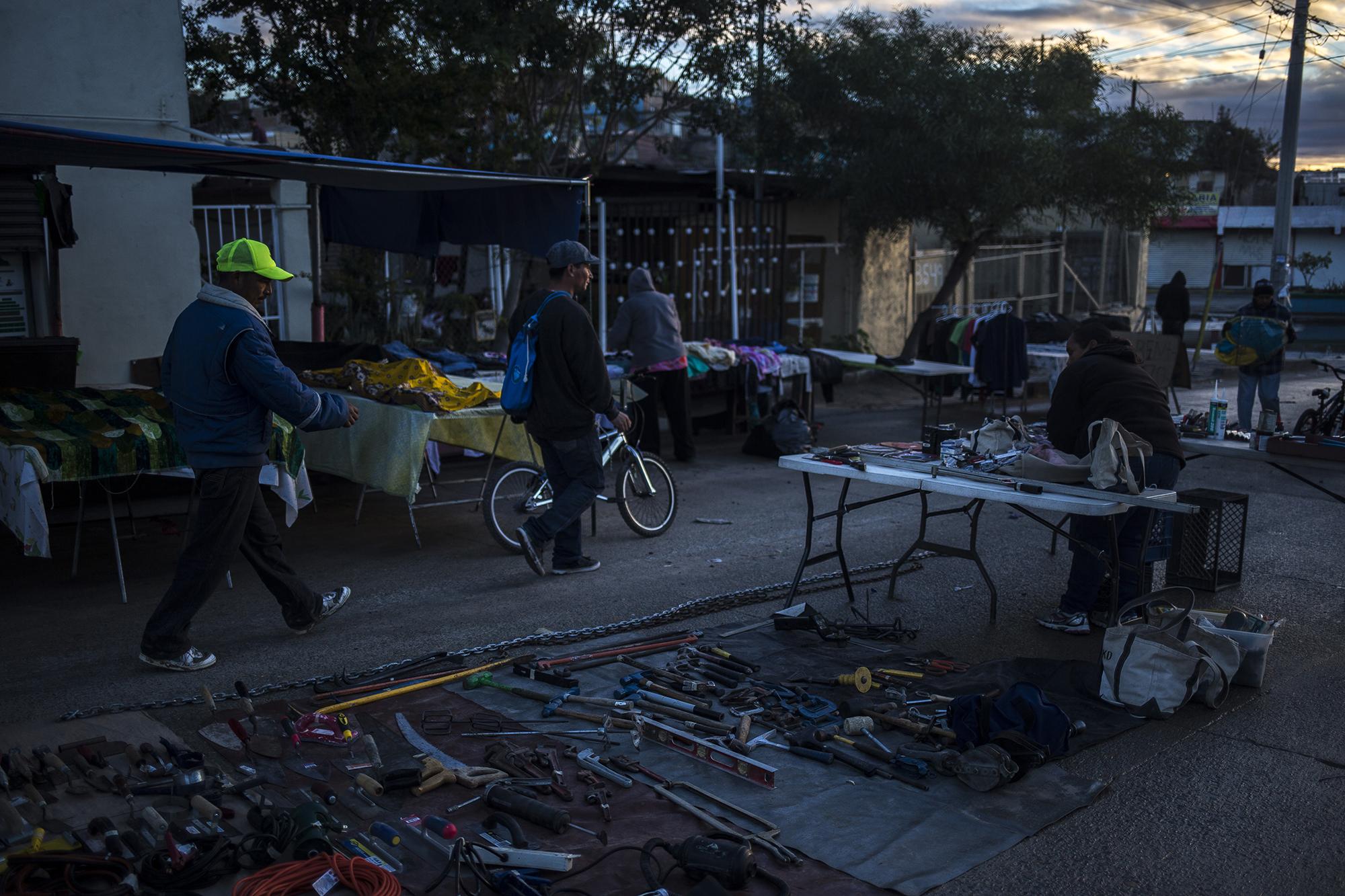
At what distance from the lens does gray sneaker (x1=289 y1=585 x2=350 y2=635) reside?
637cm

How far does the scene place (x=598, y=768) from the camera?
15.0ft

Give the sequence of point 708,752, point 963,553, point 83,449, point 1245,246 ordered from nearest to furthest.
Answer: point 708,752
point 83,449
point 963,553
point 1245,246

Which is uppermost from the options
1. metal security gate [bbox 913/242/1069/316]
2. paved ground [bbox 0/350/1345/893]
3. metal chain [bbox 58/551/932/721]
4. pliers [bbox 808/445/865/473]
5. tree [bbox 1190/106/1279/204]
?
tree [bbox 1190/106/1279/204]

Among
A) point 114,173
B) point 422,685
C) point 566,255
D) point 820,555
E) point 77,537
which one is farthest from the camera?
point 114,173

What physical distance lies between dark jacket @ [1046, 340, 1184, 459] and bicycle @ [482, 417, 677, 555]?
3028 millimetres

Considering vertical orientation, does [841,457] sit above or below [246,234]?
Result: below


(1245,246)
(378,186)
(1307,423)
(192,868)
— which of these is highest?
(1245,246)

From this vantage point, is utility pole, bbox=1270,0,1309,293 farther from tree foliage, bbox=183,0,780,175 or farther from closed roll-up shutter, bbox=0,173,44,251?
closed roll-up shutter, bbox=0,173,44,251

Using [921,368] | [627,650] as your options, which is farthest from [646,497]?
[921,368]

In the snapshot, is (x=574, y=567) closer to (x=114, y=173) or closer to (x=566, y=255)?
(x=566, y=255)

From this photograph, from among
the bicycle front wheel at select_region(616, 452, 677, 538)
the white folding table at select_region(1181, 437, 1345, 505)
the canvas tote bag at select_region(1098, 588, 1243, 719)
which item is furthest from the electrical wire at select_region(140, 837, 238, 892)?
the white folding table at select_region(1181, 437, 1345, 505)

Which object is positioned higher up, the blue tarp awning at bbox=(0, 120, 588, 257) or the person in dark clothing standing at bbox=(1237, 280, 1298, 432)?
the blue tarp awning at bbox=(0, 120, 588, 257)

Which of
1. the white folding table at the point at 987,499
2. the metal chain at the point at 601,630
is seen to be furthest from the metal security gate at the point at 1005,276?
the white folding table at the point at 987,499

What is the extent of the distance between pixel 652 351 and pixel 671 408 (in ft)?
2.41
